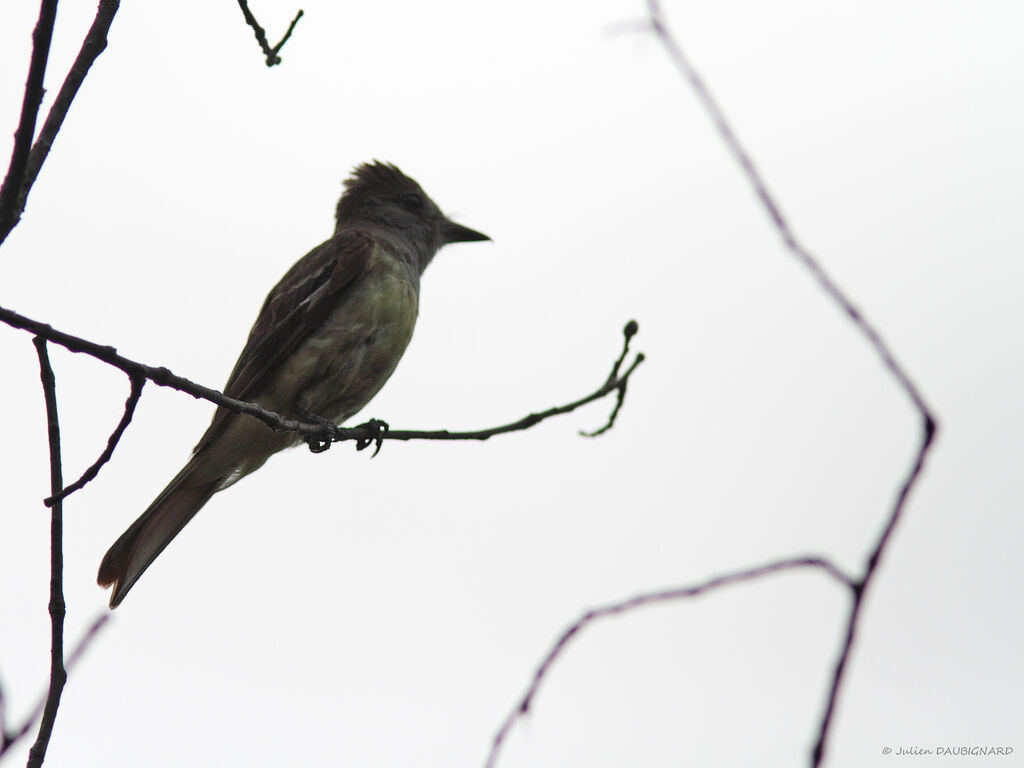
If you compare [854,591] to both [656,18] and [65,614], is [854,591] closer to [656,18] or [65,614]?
[656,18]

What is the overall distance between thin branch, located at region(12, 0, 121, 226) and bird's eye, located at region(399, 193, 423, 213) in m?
5.54

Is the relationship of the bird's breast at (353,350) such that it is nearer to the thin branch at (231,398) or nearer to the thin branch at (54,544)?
the thin branch at (231,398)

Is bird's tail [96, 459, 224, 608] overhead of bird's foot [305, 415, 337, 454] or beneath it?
beneath

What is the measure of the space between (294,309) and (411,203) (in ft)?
7.32

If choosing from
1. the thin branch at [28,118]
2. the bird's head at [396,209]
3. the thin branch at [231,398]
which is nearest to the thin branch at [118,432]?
the thin branch at [231,398]

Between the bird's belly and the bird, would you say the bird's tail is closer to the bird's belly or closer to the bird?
the bird

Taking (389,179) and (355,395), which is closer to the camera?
(355,395)

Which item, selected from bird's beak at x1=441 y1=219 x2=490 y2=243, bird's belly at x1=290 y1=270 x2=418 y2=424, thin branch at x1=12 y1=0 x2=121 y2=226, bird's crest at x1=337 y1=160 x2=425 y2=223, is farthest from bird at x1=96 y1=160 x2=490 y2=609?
thin branch at x1=12 y1=0 x2=121 y2=226

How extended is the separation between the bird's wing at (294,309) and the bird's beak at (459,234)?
1.30m

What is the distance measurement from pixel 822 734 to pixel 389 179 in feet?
26.2

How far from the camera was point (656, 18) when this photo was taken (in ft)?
6.63

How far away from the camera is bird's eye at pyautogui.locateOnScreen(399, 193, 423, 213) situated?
8.79 metres

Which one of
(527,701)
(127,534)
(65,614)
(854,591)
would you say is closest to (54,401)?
(65,614)

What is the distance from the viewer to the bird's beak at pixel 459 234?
8758mm
